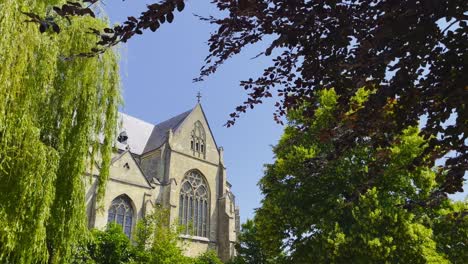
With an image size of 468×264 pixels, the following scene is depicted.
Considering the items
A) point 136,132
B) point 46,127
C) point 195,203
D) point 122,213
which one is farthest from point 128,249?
point 136,132

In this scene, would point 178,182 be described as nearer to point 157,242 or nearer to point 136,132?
point 136,132

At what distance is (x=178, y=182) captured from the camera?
29234 millimetres

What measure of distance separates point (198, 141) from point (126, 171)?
25.8ft

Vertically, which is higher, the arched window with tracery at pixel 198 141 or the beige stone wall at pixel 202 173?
the arched window with tracery at pixel 198 141

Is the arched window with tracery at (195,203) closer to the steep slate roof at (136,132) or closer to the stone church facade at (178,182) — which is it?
the stone church facade at (178,182)

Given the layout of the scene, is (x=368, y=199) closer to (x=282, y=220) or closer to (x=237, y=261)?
(x=282, y=220)

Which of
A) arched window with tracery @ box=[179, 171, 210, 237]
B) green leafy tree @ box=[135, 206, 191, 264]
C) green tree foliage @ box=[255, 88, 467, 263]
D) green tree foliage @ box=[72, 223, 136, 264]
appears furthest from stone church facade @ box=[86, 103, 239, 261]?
green tree foliage @ box=[255, 88, 467, 263]

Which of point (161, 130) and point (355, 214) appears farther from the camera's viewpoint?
point (161, 130)

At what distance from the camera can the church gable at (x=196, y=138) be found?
3092 cm

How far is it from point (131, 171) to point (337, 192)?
16.1 metres

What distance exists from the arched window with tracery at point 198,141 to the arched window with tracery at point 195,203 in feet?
5.60

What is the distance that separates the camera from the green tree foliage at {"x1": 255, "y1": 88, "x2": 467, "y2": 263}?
38.8ft

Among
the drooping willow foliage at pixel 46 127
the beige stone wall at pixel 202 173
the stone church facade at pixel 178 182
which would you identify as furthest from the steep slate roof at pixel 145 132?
the drooping willow foliage at pixel 46 127

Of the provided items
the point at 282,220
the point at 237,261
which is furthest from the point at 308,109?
the point at 237,261
